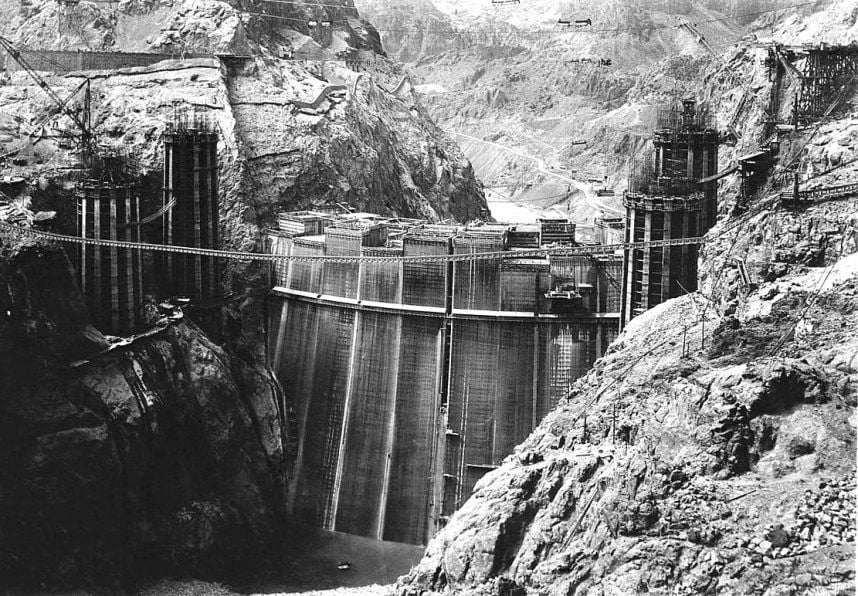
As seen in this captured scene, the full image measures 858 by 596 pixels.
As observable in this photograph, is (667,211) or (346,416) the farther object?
(346,416)

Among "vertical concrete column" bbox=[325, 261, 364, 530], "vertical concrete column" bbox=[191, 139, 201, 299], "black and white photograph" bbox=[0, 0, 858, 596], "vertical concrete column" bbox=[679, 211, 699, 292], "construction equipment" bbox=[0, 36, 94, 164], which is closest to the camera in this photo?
"black and white photograph" bbox=[0, 0, 858, 596]

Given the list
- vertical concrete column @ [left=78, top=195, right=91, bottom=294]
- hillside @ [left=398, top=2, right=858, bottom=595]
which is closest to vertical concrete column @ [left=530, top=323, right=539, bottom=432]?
hillside @ [left=398, top=2, right=858, bottom=595]

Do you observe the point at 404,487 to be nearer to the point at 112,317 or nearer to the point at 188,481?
the point at 188,481

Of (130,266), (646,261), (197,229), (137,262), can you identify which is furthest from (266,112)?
(646,261)

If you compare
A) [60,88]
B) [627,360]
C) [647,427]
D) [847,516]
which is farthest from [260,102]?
[847,516]

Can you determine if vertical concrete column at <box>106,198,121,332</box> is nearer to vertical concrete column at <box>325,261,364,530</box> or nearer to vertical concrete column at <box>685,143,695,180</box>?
vertical concrete column at <box>325,261,364,530</box>

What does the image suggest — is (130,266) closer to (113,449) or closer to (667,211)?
(113,449)
